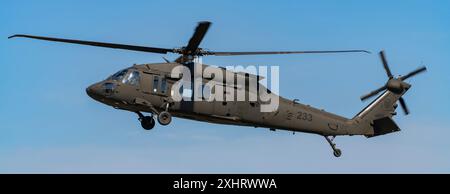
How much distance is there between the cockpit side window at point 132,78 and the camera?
31594mm

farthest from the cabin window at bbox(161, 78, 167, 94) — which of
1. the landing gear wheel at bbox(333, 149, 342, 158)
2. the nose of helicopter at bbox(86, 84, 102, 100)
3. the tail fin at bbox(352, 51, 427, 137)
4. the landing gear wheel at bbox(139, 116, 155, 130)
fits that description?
the tail fin at bbox(352, 51, 427, 137)

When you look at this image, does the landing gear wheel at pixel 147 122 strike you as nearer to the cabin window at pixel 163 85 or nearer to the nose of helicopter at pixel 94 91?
the cabin window at pixel 163 85

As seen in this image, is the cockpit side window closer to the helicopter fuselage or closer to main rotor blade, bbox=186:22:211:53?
the helicopter fuselage

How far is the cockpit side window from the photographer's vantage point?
104 ft

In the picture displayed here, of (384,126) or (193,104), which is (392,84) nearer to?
(384,126)

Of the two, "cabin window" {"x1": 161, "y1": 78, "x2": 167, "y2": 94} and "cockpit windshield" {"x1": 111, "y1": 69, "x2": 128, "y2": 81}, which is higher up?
"cockpit windshield" {"x1": 111, "y1": 69, "x2": 128, "y2": 81}

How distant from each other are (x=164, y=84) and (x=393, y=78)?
43.6ft
